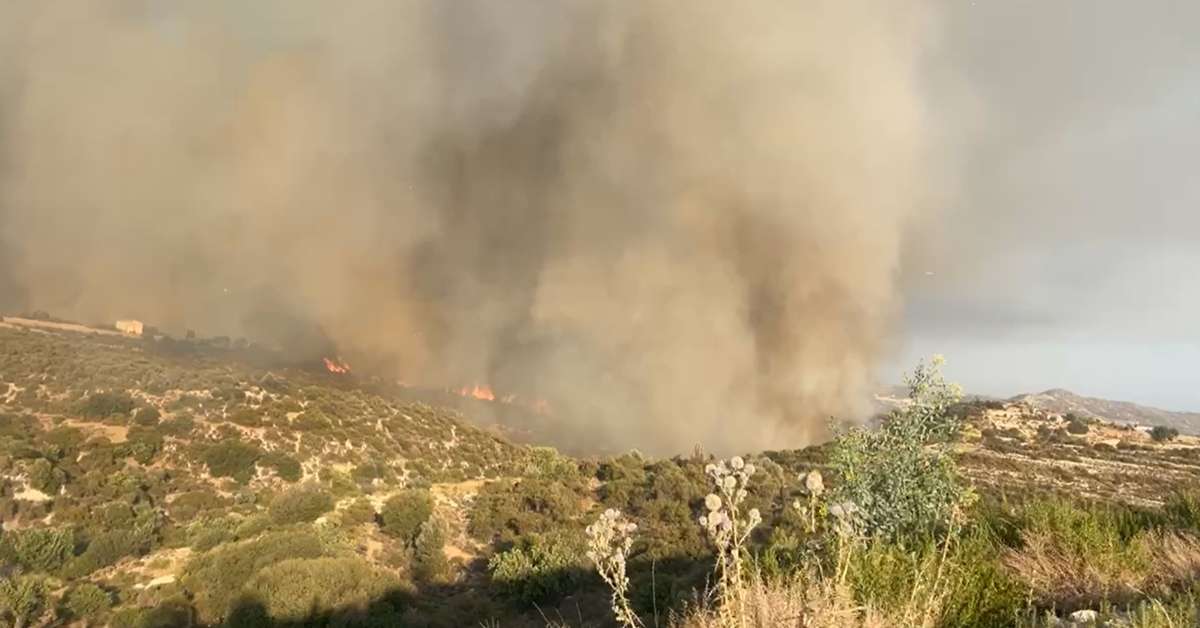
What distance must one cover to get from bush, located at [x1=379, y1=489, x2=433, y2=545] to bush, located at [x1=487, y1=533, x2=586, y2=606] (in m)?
3.46

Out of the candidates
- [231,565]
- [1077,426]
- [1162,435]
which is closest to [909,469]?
[231,565]

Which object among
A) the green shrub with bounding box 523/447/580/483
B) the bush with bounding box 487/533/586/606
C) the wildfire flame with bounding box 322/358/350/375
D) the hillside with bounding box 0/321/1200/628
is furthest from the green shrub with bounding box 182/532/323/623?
the wildfire flame with bounding box 322/358/350/375

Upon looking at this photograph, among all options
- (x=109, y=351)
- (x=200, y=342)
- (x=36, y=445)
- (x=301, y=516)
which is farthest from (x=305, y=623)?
(x=200, y=342)

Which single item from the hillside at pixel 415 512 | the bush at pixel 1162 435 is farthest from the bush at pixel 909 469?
the bush at pixel 1162 435

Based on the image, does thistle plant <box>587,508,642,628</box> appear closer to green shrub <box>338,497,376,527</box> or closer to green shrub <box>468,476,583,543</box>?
green shrub <box>468,476,583,543</box>

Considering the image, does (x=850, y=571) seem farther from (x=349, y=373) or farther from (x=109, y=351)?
(x=349, y=373)

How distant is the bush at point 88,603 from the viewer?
13781 millimetres

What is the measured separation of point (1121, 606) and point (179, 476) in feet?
88.2

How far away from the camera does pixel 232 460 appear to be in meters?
25.1

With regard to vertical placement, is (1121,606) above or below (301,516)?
above

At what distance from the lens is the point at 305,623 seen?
12586 mm

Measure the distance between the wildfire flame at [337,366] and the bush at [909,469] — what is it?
166 ft

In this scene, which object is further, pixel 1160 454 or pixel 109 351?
pixel 109 351

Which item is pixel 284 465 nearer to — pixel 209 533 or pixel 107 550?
pixel 209 533
